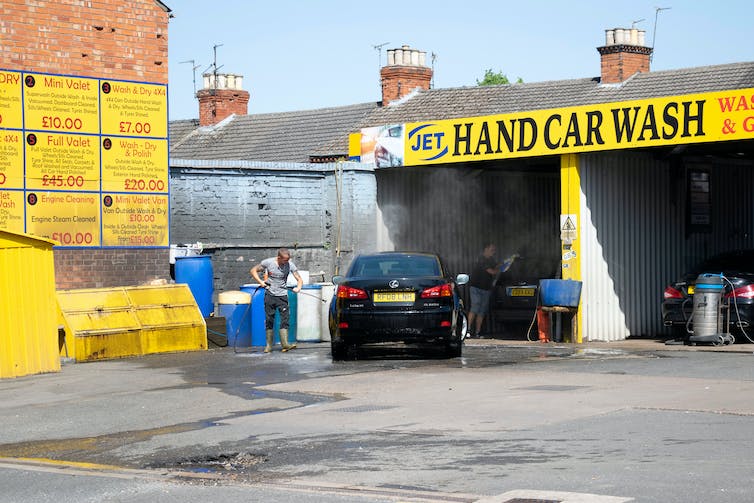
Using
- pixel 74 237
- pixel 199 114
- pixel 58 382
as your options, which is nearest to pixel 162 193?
pixel 74 237

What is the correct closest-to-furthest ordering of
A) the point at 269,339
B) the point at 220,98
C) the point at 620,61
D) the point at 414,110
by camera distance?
1. the point at 269,339
2. the point at 620,61
3. the point at 414,110
4. the point at 220,98

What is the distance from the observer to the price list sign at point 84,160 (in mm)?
19688

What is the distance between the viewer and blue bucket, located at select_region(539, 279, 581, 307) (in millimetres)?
20438

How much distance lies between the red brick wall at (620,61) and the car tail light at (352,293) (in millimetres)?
22559

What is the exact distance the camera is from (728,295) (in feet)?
61.6

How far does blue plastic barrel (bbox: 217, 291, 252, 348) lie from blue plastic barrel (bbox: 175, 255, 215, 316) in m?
0.85

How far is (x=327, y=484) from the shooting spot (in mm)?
8078

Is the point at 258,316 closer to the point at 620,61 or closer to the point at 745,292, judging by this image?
the point at 745,292

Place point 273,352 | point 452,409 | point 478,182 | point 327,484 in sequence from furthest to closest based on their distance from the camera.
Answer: point 478,182
point 273,352
point 452,409
point 327,484

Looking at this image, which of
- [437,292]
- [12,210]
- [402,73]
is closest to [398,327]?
[437,292]

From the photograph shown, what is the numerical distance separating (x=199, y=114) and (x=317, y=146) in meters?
9.83

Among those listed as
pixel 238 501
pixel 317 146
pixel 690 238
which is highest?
pixel 317 146

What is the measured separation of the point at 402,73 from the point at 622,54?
7665 mm

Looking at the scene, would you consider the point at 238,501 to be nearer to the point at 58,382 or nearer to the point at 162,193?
the point at 58,382
